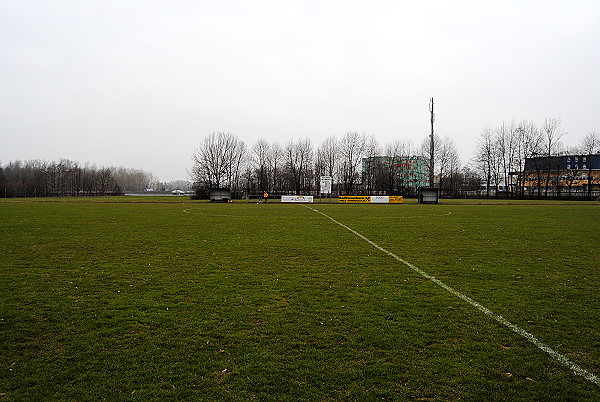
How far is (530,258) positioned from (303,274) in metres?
6.31

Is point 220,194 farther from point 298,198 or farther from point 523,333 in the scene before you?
point 523,333

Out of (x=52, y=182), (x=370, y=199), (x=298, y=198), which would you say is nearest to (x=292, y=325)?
(x=370, y=199)

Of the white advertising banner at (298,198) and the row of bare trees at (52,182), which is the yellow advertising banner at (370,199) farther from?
the row of bare trees at (52,182)

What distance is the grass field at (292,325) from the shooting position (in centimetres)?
369

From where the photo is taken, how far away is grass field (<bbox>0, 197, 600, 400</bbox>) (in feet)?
12.1

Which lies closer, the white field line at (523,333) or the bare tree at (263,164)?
the white field line at (523,333)

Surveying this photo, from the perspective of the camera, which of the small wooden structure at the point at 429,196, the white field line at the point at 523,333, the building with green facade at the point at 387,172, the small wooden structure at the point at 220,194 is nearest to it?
the white field line at the point at 523,333

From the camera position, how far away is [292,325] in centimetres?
524

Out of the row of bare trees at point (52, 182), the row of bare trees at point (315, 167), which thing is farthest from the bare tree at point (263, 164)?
the row of bare trees at point (52, 182)

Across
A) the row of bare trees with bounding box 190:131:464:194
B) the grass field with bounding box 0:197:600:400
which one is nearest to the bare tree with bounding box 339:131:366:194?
the row of bare trees with bounding box 190:131:464:194

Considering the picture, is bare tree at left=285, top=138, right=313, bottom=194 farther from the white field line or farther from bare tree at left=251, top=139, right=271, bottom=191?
the white field line

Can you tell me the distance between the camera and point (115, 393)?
11.6 ft

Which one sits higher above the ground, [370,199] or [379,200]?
[370,199]

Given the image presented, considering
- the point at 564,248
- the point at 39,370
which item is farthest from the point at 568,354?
the point at 564,248
